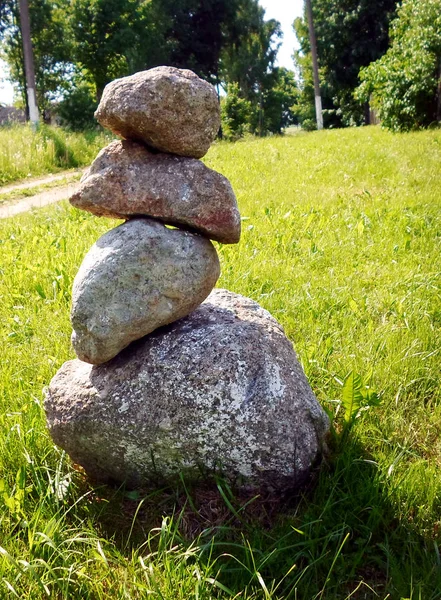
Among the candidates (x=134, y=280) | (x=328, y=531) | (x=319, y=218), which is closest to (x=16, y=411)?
(x=134, y=280)

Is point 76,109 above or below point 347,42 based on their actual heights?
below

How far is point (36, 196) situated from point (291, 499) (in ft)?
29.6

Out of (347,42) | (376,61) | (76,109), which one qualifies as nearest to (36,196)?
(376,61)

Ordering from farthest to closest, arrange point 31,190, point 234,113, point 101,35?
point 101,35 < point 234,113 < point 31,190

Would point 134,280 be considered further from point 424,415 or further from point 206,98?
point 424,415

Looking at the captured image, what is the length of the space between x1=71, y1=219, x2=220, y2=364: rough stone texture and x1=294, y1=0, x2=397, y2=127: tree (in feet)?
99.2

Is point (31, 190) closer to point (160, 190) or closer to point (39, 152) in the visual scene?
point (39, 152)

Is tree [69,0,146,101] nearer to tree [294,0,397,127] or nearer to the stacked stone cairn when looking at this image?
tree [294,0,397,127]

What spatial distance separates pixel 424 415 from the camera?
302cm

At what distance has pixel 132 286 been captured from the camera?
242cm

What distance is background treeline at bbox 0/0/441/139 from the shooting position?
87.0 feet

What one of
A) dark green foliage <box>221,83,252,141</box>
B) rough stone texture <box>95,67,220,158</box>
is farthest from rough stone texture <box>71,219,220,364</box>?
dark green foliage <box>221,83,252,141</box>

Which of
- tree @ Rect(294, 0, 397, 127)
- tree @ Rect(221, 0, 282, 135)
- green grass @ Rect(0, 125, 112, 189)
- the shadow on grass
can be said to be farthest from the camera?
tree @ Rect(221, 0, 282, 135)

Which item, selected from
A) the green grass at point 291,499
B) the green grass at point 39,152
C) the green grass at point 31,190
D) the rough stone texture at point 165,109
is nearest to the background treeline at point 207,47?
the green grass at point 39,152
